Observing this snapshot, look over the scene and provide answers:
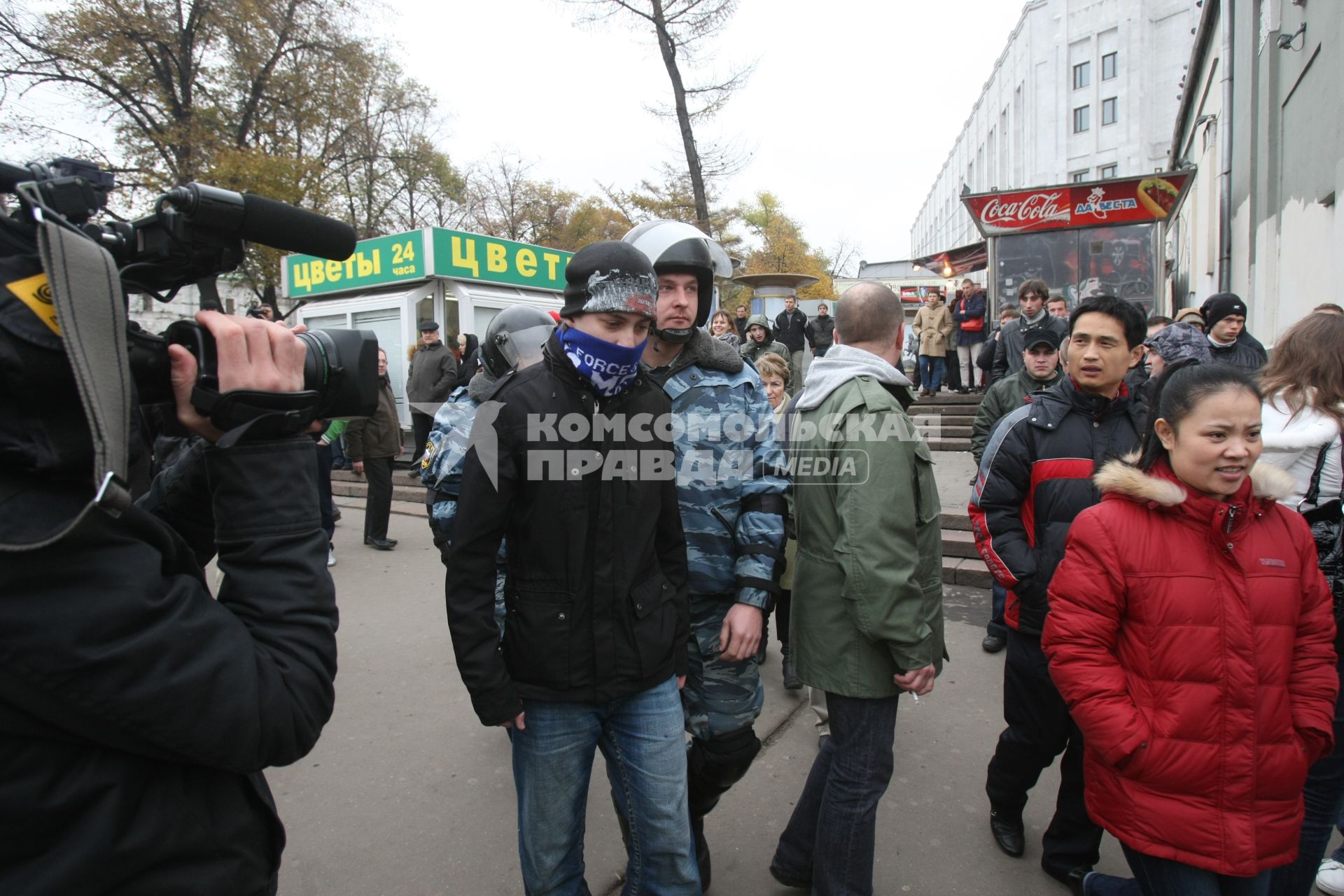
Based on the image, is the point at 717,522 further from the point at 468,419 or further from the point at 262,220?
the point at 262,220

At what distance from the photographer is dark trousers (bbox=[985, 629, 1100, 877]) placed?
2.44m

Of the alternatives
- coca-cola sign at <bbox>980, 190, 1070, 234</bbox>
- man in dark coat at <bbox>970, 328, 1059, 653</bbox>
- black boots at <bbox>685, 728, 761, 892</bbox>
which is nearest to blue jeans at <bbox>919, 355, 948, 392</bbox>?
coca-cola sign at <bbox>980, 190, 1070, 234</bbox>

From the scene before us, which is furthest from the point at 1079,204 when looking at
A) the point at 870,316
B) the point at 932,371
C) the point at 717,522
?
the point at 717,522

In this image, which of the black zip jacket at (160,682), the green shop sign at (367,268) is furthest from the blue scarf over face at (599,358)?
the green shop sign at (367,268)

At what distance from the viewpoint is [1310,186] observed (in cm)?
808

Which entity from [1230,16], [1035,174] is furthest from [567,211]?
[1230,16]

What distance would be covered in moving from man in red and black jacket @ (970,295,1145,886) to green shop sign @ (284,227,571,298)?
29.3 ft

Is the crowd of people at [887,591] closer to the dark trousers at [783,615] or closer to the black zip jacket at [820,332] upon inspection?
the dark trousers at [783,615]

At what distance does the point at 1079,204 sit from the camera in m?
12.4

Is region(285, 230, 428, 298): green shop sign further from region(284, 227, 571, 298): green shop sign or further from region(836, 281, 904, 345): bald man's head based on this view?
region(836, 281, 904, 345): bald man's head

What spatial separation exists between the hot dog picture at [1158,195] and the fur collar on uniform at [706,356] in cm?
1277

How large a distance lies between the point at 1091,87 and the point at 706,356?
44719mm

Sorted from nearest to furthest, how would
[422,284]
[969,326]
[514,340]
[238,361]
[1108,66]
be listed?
[238,361] < [514,340] < [969,326] < [422,284] < [1108,66]

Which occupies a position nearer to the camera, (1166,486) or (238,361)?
(238,361)
